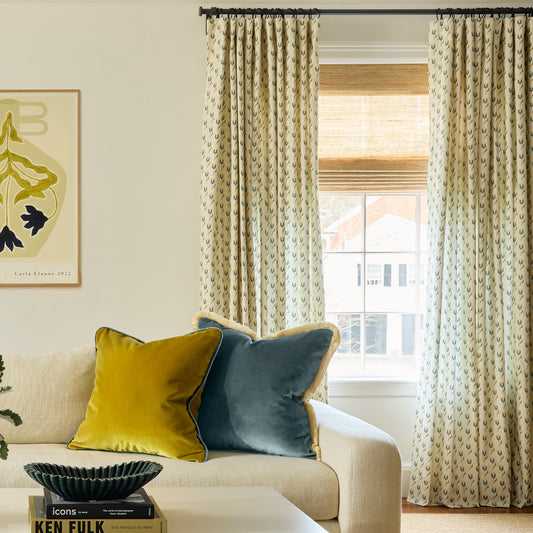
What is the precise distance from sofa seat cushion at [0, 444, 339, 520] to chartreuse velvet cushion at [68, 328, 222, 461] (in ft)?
0.20

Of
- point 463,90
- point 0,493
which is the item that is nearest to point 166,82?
point 463,90

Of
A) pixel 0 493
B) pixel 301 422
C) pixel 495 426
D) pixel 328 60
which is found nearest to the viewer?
pixel 0 493

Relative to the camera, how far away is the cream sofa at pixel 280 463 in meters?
2.34

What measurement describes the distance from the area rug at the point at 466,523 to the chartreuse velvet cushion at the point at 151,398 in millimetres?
1387

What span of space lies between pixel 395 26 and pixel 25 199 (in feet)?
7.75

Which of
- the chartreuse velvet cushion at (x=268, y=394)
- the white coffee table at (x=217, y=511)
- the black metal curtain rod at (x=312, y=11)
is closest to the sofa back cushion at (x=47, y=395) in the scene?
the chartreuse velvet cushion at (x=268, y=394)

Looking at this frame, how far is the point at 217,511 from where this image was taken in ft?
5.91

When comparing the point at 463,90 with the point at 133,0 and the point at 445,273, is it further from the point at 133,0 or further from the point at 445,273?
the point at 133,0

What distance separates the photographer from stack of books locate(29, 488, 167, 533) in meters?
1.55

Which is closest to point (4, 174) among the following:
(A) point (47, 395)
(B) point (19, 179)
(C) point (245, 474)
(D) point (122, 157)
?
(B) point (19, 179)

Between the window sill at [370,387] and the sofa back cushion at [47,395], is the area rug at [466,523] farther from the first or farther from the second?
the sofa back cushion at [47,395]

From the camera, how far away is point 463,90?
3912mm

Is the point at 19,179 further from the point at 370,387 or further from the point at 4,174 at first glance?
the point at 370,387

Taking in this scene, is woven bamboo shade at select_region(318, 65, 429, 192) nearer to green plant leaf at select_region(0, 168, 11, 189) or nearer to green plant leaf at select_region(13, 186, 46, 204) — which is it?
green plant leaf at select_region(13, 186, 46, 204)
